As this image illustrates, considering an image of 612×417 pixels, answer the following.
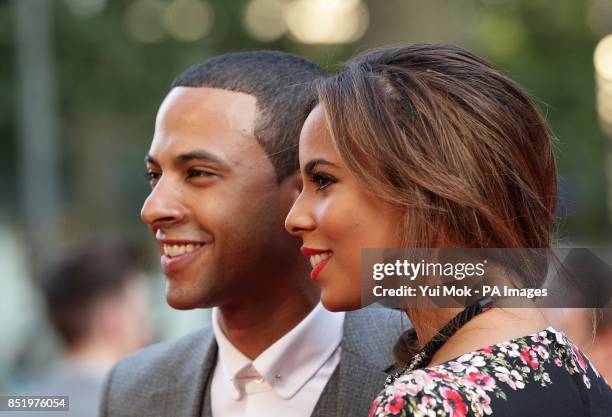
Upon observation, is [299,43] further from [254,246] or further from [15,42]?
[254,246]

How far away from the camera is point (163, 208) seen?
10.3 ft

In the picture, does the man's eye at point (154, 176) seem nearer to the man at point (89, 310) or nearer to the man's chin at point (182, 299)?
the man's chin at point (182, 299)

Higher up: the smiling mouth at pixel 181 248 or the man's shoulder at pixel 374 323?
the smiling mouth at pixel 181 248

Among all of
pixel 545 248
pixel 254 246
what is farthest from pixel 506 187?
pixel 254 246

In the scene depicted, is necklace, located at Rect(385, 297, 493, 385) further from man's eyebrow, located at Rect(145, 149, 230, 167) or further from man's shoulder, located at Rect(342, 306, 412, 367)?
man's eyebrow, located at Rect(145, 149, 230, 167)

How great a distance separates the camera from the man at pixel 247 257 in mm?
3139

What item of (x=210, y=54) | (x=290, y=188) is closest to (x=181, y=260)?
(x=290, y=188)

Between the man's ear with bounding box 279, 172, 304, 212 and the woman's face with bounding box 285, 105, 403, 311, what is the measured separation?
0.50 m

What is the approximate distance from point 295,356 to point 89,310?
2335 mm

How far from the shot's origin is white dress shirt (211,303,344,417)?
3189mm

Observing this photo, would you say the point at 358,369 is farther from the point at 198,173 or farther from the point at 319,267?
the point at 198,173

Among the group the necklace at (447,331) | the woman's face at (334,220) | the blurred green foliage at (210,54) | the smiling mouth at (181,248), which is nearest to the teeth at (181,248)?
the smiling mouth at (181,248)

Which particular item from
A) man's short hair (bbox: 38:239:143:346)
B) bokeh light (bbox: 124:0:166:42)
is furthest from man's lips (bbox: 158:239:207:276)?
bokeh light (bbox: 124:0:166:42)

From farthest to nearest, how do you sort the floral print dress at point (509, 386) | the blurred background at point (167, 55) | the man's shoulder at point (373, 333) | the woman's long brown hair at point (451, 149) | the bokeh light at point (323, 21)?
the blurred background at point (167, 55) < the bokeh light at point (323, 21) < the man's shoulder at point (373, 333) < the woman's long brown hair at point (451, 149) < the floral print dress at point (509, 386)
